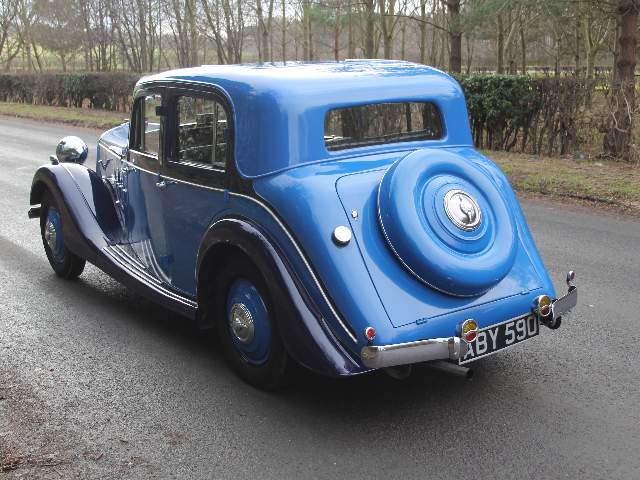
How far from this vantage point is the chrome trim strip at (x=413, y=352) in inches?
140

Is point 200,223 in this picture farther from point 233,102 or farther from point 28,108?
point 28,108

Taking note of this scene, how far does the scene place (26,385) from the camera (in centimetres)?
446

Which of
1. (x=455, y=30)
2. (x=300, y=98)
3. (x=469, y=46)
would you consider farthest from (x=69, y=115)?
(x=469, y=46)

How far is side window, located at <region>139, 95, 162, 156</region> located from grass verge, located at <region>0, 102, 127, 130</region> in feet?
52.7

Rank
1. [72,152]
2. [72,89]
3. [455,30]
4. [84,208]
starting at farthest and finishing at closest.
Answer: [72,89] < [455,30] < [72,152] < [84,208]

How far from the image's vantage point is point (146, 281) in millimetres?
5168

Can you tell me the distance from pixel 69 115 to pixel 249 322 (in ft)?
73.2

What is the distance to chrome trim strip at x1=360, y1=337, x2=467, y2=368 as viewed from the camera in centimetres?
357

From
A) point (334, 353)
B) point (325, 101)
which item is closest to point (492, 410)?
point (334, 353)

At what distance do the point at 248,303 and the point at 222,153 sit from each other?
0.93m

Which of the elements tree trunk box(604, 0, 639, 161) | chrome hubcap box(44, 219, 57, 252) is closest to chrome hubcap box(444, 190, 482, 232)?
chrome hubcap box(44, 219, 57, 252)

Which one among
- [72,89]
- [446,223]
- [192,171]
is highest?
[72,89]

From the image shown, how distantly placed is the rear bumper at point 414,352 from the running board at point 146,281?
148 centimetres

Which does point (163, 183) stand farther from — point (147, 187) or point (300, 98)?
point (300, 98)
